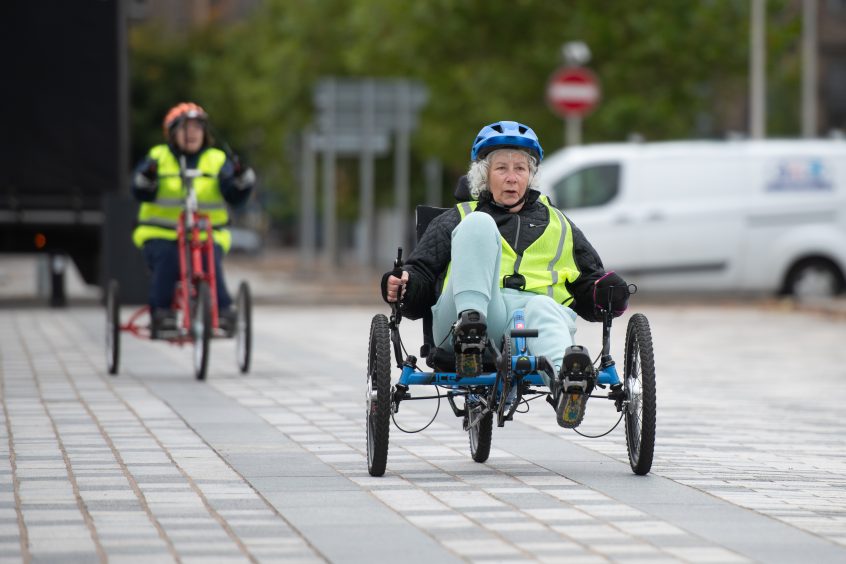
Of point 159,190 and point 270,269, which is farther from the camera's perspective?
point 270,269

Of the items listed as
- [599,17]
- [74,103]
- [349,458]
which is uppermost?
[599,17]

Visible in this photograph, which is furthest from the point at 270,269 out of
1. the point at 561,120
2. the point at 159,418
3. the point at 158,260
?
the point at 159,418

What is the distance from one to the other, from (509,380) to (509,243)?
67 cm

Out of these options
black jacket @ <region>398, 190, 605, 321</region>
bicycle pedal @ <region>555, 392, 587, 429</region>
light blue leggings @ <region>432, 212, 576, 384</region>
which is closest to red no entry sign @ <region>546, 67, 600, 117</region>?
black jacket @ <region>398, 190, 605, 321</region>

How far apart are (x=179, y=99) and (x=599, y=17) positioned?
92.3 ft

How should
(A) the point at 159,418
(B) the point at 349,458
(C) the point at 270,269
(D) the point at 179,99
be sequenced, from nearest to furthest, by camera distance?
(B) the point at 349,458 < (A) the point at 159,418 < (C) the point at 270,269 < (D) the point at 179,99

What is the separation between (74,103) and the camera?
21.3 metres

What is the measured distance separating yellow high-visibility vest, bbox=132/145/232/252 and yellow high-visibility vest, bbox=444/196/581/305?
528cm

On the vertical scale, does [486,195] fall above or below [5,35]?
below

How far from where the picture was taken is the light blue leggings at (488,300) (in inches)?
304

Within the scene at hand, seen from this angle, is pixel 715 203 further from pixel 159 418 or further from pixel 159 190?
pixel 159 418

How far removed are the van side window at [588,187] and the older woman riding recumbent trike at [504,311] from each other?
17210 mm

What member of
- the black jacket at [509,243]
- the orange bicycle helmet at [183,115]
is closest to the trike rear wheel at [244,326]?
the orange bicycle helmet at [183,115]

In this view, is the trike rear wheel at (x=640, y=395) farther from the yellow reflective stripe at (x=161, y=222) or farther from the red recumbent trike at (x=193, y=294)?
the yellow reflective stripe at (x=161, y=222)
